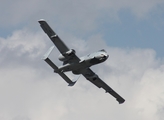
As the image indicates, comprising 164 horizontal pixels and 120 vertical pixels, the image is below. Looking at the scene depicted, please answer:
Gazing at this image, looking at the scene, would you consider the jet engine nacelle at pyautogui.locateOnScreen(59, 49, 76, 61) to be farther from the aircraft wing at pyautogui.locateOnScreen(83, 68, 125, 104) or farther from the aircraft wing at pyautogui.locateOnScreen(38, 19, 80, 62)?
the aircraft wing at pyautogui.locateOnScreen(83, 68, 125, 104)

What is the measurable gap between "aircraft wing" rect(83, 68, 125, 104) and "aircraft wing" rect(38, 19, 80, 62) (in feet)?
29.4

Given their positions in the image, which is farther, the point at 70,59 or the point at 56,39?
the point at 70,59

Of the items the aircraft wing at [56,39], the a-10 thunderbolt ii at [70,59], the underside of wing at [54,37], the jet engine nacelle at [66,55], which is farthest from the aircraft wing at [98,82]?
the underside of wing at [54,37]

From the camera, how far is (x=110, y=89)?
5226 inches

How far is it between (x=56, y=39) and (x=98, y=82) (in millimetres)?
21251

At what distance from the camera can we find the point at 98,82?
5123 inches

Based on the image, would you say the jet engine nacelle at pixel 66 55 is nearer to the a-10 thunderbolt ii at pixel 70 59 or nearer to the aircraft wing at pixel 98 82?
the a-10 thunderbolt ii at pixel 70 59

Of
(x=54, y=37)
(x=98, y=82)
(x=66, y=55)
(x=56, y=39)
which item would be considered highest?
(x=98, y=82)

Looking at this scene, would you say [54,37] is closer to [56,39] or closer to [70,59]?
[56,39]

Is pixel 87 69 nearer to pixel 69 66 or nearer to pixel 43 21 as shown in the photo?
pixel 69 66

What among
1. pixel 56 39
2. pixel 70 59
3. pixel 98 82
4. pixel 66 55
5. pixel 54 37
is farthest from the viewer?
pixel 98 82

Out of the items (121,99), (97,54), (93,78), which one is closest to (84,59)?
(97,54)

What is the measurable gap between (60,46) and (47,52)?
5.13 m

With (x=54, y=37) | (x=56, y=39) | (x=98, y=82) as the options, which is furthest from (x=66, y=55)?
(x=98, y=82)
